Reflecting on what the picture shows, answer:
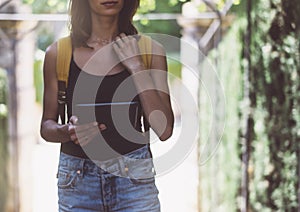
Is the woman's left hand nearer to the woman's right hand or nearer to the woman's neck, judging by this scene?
the woman's neck

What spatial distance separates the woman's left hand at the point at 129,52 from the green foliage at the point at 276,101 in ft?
2.93

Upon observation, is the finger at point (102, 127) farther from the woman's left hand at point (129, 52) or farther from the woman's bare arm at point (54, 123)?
the woman's left hand at point (129, 52)

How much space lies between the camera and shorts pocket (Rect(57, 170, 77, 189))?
5.94 feet

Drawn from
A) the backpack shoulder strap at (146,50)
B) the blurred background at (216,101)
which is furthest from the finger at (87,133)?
the blurred background at (216,101)

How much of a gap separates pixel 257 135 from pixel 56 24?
103 cm

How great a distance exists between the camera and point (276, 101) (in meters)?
2.60

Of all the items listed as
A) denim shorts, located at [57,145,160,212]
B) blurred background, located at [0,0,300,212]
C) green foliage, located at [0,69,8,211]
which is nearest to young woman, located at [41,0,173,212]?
denim shorts, located at [57,145,160,212]

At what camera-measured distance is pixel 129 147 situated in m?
1.79

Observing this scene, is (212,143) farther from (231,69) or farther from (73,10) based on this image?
(73,10)

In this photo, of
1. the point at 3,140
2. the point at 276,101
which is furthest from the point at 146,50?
the point at 3,140

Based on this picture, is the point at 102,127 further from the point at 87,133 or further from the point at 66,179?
the point at 66,179

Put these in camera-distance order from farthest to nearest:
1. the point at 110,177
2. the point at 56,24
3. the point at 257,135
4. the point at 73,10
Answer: the point at 257,135 < the point at 56,24 < the point at 73,10 < the point at 110,177

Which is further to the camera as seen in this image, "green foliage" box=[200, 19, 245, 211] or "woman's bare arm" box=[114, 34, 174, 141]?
"green foliage" box=[200, 19, 245, 211]

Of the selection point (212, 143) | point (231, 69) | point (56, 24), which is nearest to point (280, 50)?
point (231, 69)
